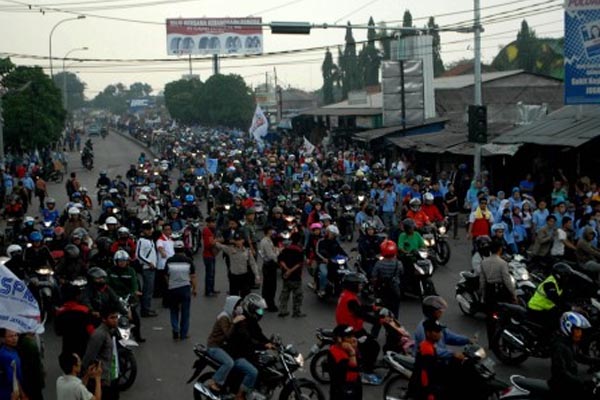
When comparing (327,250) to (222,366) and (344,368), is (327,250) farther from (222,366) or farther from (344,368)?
(344,368)

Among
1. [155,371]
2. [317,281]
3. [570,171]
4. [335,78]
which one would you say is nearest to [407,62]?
[570,171]

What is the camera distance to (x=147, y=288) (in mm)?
14273

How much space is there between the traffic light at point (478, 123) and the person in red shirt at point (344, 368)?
14.3 meters

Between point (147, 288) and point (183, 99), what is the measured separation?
86.1m

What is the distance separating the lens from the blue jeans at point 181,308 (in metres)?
12.3

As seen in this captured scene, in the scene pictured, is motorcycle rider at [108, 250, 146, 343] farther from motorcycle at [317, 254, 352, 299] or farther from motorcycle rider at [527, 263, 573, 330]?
motorcycle rider at [527, 263, 573, 330]

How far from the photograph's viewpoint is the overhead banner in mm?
21500

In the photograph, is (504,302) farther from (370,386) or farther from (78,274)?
(78,274)

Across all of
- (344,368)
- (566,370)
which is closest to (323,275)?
(344,368)

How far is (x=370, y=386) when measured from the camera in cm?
1020

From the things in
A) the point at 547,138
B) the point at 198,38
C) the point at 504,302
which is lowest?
the point at 504,302

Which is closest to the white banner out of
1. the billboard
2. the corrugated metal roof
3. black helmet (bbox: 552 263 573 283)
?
black helmet (bbox: 552 263 573 283)

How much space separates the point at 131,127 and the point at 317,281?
288ft

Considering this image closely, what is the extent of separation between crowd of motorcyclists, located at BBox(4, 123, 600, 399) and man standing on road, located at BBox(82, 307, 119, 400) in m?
0.03
